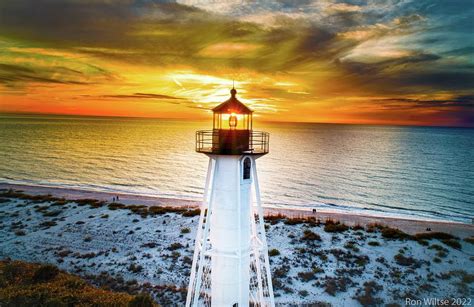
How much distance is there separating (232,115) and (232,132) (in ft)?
2.49

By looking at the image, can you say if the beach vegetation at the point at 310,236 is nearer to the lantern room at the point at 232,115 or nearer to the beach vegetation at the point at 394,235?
the beach vegetation at the point at 394,235

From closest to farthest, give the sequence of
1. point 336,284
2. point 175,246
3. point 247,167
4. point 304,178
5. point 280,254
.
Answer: point 247,167 < point 336,284 < point 280,254 < point 175,246 < point 304,178

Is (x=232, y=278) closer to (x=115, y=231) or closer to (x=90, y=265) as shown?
(x=90, y=265)

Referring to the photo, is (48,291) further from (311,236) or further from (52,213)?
(52,213)

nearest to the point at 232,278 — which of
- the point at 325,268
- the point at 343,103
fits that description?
the point at 325,268

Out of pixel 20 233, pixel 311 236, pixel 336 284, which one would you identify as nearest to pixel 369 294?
pixel 336 284

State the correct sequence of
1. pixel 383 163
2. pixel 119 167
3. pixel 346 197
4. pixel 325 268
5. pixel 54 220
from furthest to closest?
pixel 383 163
pixel 119 167
pixel 346 197
pixel 54 220
pixel 325 268

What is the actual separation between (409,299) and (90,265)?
19.6 m

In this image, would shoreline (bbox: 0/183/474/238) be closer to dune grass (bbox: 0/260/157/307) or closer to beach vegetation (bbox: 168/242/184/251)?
beach vegetation (bbox: 168/242/184/251)

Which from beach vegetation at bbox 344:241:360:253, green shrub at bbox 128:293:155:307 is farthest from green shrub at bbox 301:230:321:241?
green shrub at bbox 128:293:155:307

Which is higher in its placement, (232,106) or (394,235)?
(232,106)

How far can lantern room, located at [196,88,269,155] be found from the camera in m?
10.8

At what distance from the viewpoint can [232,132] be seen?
10.9m

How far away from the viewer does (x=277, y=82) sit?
30125 mm
